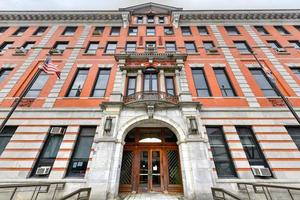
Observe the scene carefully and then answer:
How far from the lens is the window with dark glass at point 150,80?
11594 millimetres

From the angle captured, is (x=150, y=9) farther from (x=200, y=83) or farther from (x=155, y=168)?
(x=155, y=168)

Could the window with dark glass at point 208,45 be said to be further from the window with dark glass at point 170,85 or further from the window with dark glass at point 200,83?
the window with dark glass at point 170,85

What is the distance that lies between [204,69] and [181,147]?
7.09 metres

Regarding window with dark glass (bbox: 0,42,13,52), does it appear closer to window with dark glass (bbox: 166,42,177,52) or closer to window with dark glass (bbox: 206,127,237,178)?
window with dark glass (bbox: 166,42,177,52)

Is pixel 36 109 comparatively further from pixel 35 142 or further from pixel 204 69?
pixel 204 69

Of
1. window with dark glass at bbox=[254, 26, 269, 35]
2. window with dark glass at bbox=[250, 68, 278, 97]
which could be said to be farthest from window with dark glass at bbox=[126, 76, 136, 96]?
window with dark glass at bbox=[254, 26, 269, 35]

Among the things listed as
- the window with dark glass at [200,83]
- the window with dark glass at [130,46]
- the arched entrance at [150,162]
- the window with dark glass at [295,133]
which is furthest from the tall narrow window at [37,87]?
the window with dark glass at [295,133]

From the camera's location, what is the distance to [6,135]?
9234mm

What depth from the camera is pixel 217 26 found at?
54.7 ft

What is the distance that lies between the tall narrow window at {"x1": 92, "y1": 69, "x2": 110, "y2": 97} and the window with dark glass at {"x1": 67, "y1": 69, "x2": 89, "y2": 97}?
3.60ft

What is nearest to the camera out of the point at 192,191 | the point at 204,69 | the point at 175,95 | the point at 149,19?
the point at 192,191

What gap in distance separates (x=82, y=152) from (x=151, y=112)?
15.5ft

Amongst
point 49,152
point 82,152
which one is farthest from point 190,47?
point 49,152

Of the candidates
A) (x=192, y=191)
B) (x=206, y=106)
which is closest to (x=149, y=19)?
(x=206, y=106)
